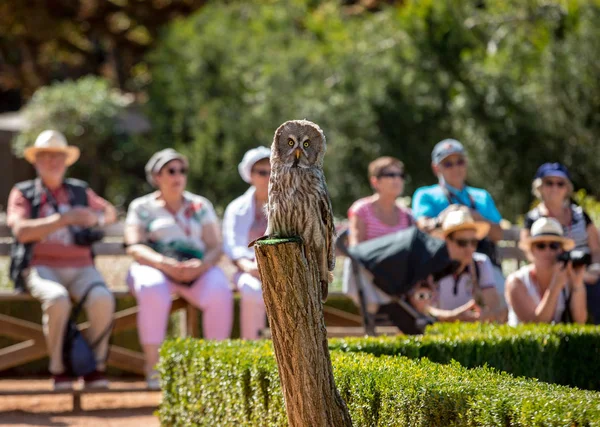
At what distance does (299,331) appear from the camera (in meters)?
4.66

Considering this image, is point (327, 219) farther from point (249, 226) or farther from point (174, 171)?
point (174, 171)

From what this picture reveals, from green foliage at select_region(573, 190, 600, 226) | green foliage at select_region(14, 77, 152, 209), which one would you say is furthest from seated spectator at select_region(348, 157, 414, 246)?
green foliage at select_region(14, 77, 152, 209)

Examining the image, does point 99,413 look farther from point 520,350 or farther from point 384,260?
point 520,350

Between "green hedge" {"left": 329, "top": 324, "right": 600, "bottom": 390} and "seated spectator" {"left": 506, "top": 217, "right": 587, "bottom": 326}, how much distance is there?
0.64 m

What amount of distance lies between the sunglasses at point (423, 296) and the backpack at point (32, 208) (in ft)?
8.80

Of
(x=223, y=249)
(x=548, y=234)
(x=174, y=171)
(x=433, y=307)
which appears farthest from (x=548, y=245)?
(x=174, y=171)

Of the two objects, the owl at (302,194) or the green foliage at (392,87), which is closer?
the owl at (302,194)

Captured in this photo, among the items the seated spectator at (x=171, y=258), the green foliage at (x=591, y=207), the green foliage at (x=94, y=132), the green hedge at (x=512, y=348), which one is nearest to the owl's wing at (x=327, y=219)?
the green hedge at (x=512, y=348)

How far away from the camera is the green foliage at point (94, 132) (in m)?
19.5

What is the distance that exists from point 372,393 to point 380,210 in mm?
3839

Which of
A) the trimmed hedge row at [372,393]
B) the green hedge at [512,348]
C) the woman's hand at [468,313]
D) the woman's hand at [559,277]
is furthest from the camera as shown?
the woman's hand at [468,313]

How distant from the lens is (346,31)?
17906 mm

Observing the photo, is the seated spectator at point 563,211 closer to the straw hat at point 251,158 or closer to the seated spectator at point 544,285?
the seated spectator at point 544,285

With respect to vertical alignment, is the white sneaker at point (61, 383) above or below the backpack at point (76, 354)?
below
